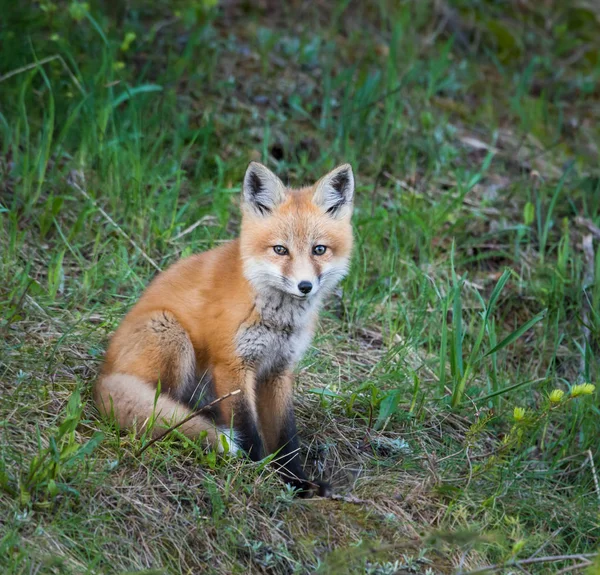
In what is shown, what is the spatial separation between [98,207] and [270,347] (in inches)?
64.0

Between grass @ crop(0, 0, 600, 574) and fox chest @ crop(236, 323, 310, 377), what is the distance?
377mm

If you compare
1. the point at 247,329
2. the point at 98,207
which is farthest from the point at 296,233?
the point at 98,207

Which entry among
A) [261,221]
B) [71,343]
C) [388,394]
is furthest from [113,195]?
[388,394]

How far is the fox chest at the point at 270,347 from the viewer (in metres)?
3.11

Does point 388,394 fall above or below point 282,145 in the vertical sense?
below

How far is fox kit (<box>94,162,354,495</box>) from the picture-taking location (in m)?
3.02

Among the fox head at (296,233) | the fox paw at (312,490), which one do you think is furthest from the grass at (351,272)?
the fox head at (296,233)

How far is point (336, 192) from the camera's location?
11.0 feet

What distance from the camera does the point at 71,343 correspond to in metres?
3.49

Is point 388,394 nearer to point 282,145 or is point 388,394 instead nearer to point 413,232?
point 413,232

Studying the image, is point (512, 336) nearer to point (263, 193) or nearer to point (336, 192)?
point (336, 192)

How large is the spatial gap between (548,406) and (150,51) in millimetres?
3881

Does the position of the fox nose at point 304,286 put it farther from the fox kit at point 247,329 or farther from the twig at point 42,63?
the twig at point 42,63

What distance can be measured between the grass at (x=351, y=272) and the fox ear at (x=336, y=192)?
0.67 m
